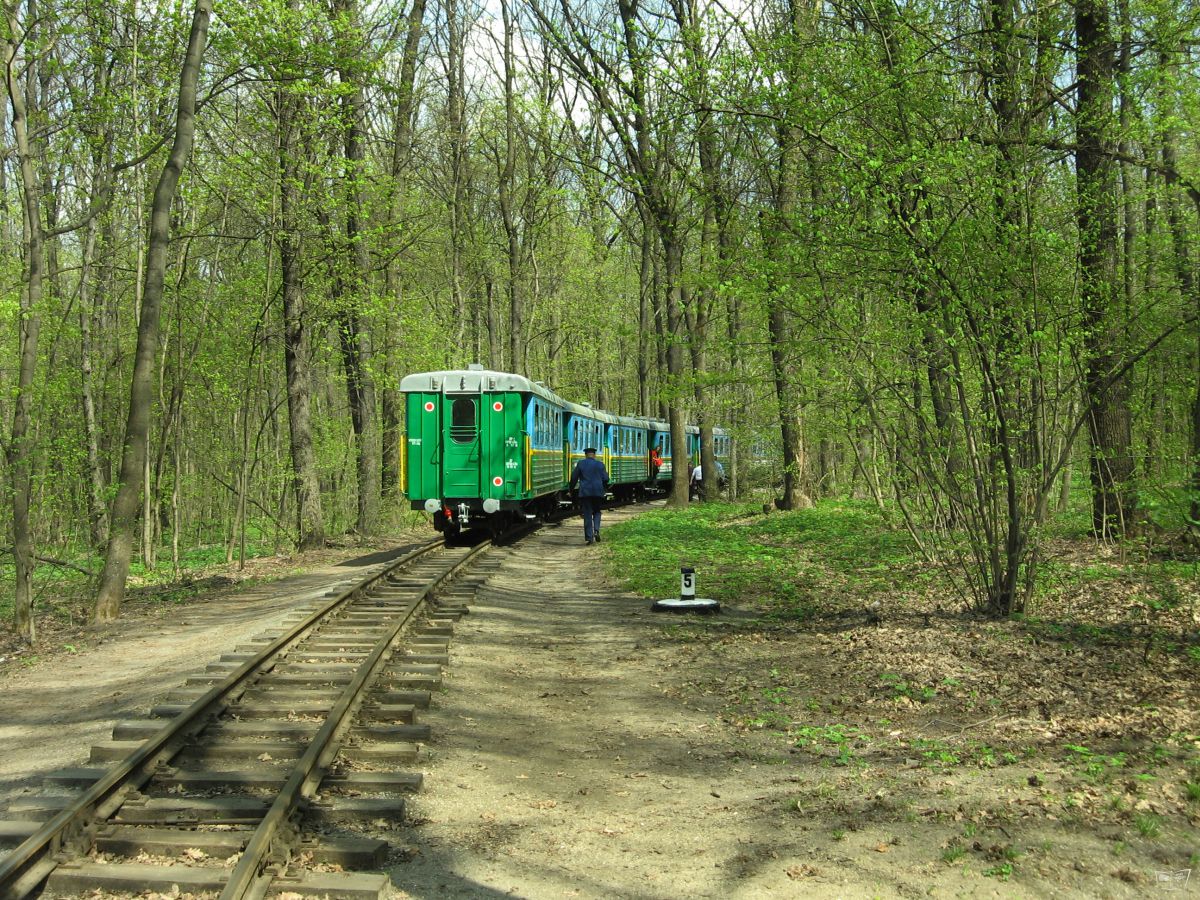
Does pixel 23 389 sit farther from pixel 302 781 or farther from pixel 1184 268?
pixel 1184 268

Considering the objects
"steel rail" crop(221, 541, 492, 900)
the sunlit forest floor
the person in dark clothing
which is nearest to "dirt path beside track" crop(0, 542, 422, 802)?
"steel rail" crop(221, 541, 492, 900)

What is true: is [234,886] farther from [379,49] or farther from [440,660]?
[379,49]

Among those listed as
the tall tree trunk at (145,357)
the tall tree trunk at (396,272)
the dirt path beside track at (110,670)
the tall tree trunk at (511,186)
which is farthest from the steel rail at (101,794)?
the tall tree trunk at (511,186)

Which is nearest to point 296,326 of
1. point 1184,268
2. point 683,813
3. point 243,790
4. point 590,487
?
point 590,487

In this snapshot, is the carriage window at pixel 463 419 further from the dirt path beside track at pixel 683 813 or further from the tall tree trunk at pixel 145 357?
the dirt path beside track at pixel 683 813

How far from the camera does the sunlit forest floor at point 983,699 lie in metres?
4.54

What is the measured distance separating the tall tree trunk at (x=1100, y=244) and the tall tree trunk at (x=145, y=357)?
1013 centimetres

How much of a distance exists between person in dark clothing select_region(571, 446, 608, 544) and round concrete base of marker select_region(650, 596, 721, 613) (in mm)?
6920

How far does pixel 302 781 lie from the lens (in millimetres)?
5008

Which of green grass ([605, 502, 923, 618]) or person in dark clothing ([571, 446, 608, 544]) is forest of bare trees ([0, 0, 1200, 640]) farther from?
person in dark clothing ([571, 446, 608, 544])

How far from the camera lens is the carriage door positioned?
1806cm

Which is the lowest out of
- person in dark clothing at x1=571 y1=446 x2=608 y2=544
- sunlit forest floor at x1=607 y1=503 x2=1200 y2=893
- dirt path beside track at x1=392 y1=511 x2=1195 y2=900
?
dirt path beside track at x1=392 y1=511 x2=1195 y2=900

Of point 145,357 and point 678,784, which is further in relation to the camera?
point 145,357

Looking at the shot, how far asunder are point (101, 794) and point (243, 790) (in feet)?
2.41
